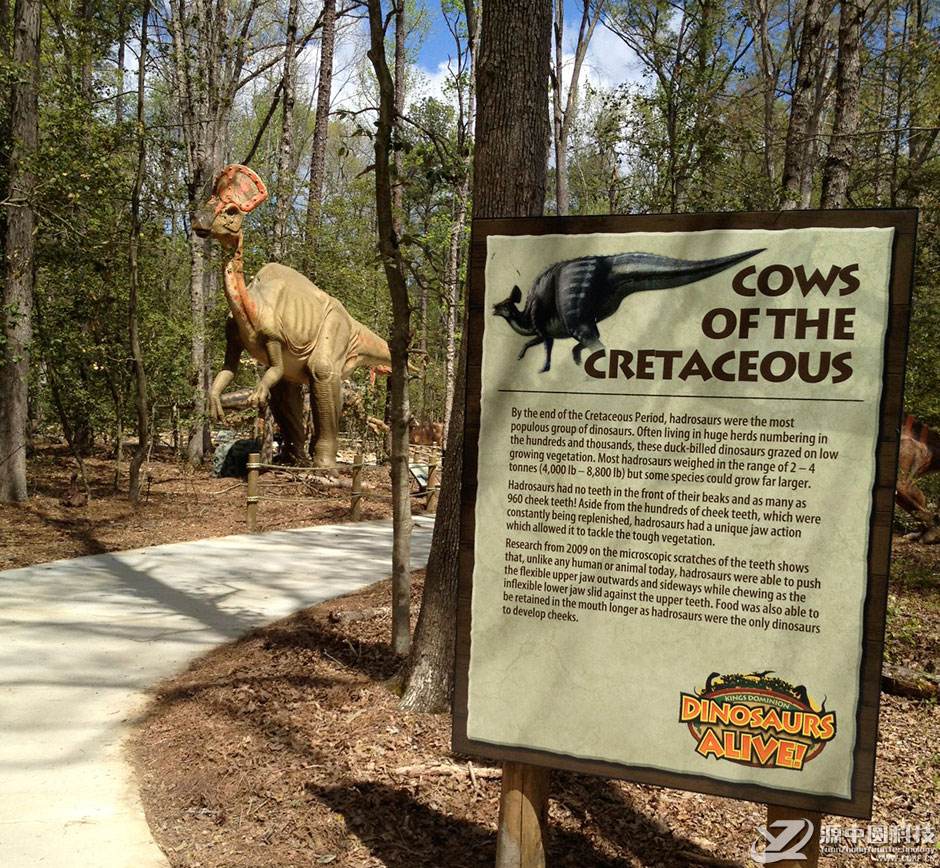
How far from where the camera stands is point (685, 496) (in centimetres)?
217

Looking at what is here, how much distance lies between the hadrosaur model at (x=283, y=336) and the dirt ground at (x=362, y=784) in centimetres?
649

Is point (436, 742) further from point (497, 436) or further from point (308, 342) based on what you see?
point (308, 342)

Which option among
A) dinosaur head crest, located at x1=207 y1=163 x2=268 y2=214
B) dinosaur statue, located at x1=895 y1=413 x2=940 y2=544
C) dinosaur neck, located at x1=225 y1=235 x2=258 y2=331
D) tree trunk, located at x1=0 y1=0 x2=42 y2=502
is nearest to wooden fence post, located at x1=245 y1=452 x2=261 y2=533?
dinosaur neck, located at x1=225 y1=235 x2=258 y2=331

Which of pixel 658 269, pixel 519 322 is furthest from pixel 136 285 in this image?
pixel 658 269

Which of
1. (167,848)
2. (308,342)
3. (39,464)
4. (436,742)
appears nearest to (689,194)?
(308,342)

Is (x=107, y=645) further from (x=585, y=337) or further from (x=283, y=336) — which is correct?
(x=283, y=336)

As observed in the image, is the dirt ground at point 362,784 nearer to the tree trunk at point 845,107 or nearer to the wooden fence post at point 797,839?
the wooden fence post at point 797,839

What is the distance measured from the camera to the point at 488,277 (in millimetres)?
2453

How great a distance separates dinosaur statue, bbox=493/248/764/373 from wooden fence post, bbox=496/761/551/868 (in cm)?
127

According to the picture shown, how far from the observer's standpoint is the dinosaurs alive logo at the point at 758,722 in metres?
2.08

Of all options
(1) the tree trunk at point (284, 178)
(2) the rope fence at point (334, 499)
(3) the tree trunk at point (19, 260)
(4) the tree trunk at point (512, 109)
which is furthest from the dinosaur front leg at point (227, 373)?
(4) the tree trunk at point (512, 109)

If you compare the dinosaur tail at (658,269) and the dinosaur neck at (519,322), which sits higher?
the dinosaur tail at (658,269)

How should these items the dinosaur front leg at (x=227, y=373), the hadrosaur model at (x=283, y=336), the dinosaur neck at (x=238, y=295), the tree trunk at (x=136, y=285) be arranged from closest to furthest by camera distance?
the tree trunk at (x=136, y=285), the hadrosaur model at (x=283, y=336), the dinosaur neck at (x=238, y=295), the dinosaur front leg at (x=227, y=373)

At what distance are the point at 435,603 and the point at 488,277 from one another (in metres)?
2.18
